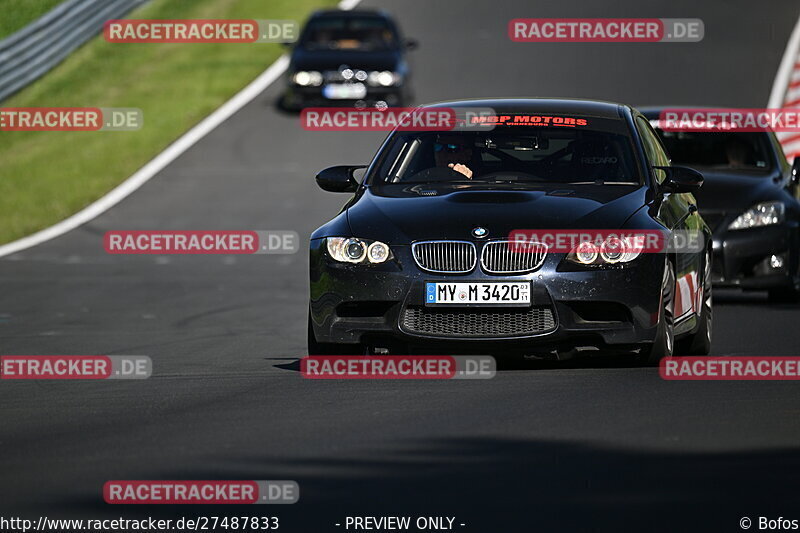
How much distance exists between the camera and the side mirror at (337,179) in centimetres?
1119

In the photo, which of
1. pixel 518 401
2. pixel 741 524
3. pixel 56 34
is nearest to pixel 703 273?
pixel 518 401

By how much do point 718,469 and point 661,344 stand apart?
296 centimetres

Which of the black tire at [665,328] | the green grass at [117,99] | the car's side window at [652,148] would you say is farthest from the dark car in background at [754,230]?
the green grass at [117,99]

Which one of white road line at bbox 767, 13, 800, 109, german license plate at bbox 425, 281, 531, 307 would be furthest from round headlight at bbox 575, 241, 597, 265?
white road line at bbox 767, 13, 800, 109

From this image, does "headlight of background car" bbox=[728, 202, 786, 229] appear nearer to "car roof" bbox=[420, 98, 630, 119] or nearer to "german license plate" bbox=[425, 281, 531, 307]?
"car roof" bbox=[420, 98, 630, 119]

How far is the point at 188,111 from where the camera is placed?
29.1 meters

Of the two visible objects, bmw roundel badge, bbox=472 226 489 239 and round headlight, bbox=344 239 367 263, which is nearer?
bmw roundel badge, bbox=472 226 489 239

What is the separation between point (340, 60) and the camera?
1092 inches

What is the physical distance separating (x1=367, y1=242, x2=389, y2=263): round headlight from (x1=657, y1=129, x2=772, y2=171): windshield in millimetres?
6305

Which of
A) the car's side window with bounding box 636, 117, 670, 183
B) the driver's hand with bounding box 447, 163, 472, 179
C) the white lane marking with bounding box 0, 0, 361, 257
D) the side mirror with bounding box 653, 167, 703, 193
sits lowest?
the side mirror with bounding box 653, 167, 703, 193

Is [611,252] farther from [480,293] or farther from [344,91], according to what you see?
[344,91]

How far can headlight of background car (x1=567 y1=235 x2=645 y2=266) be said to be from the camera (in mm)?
9711

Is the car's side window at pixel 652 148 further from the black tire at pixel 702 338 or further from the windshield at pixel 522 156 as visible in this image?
the black tire at pixel 702 338

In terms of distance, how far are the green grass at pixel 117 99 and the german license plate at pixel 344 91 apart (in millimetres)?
2264
